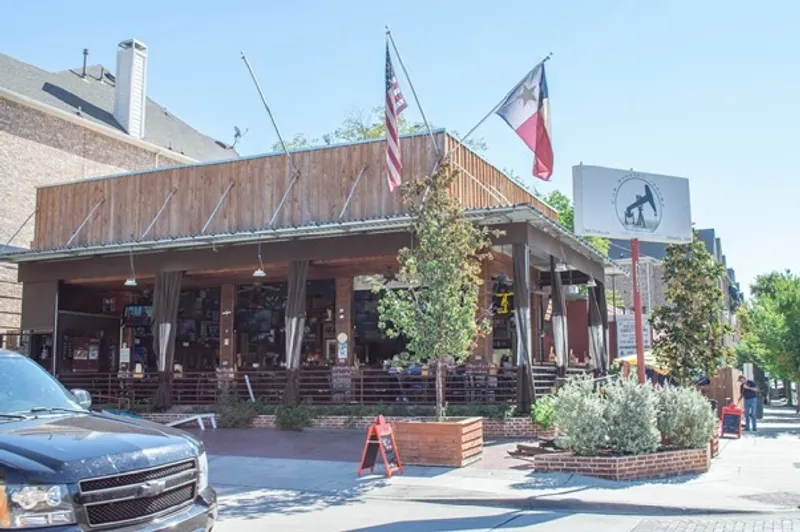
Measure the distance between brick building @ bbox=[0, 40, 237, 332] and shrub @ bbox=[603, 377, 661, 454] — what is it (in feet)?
59.2

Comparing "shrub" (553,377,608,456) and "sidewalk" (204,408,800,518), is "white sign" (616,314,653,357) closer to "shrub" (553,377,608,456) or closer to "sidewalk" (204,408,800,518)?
"sidewalk" (204,408,800,518)

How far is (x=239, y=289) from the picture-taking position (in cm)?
2427

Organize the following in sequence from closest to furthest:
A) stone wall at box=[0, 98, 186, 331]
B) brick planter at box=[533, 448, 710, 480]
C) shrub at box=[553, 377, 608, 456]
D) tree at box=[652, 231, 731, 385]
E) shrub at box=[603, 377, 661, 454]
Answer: brick planter at box=[533, 448, 710, 480] → shrub at box=[603, 377, 661, 454] → shrub at box=[553, 377, 608, 456] → tree at box=[652, 231, 731, 385] → stone wall at box=[0, 98, 186, 331]

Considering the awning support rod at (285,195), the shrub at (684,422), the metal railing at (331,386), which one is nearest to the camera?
the shrub at (684,422)

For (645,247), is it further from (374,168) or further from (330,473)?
(330,473)

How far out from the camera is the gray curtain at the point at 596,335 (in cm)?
2344

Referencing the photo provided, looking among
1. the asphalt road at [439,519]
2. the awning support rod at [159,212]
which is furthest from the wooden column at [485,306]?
the asphalt road at [439,519]

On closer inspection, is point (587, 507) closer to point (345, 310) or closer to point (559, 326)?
point (559, 326)

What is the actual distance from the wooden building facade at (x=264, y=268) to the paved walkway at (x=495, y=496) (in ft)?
17.0

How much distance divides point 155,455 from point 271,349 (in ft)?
64.6

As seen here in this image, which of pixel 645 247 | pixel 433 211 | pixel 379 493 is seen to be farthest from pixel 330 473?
pixel 645 247

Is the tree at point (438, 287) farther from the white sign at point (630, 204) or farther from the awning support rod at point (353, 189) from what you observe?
the awning support rod at point (353, 189)

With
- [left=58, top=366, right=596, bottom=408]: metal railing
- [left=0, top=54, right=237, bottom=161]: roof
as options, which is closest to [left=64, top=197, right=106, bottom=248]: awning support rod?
[left=58, top=366, right=596, bottom=408]: metal railing

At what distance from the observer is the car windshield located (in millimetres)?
5719
